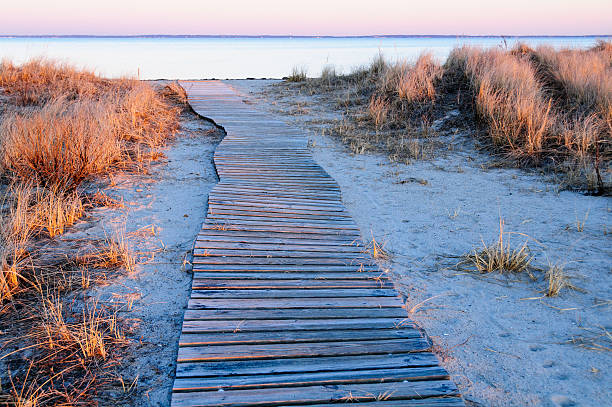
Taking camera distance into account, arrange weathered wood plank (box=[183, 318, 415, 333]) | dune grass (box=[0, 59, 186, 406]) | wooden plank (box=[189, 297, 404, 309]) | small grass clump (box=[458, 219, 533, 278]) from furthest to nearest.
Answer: small grass clump (box=[458, 219, 533, 278]), wooden plank (box=[189, 297, 404, 309]), weathered wood plank (box=[183, 318, 415, 333]), dune grass (box=[0, 59, 186, 406])

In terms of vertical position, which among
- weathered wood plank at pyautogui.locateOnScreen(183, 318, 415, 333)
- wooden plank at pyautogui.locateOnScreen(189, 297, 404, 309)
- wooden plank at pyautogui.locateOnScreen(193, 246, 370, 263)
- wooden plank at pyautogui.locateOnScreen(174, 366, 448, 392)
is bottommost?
wooden plank at pyautogui.locateOnScreen(174, 366, 448, 392)

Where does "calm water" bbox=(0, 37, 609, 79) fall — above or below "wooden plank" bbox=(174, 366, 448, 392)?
above

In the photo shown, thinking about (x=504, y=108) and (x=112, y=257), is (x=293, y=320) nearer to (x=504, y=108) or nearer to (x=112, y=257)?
(x=112, y=257)

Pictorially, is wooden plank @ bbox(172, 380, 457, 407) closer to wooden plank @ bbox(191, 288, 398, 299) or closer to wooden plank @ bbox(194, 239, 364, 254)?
A: wooden plank @ bbox(191, 288, 398, 299)

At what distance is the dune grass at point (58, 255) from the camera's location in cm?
244

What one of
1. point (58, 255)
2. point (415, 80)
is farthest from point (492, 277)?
point (415, 80)

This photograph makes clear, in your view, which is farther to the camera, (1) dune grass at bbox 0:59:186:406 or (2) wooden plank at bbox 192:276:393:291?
(2) wooden plank at bbox 192:276:393:291

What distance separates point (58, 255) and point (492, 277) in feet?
10.7

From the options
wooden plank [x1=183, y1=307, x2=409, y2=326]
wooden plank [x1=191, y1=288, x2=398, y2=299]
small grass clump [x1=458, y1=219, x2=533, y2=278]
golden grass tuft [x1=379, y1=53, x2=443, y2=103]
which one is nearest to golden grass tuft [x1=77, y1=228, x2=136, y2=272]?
wooden plank [x1=191, y1=288, x2=398, y2=299]

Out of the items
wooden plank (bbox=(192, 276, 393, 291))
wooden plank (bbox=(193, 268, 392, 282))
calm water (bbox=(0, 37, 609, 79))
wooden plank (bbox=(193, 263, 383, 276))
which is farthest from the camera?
calm water (bbox=(0, 37, 609, 79))

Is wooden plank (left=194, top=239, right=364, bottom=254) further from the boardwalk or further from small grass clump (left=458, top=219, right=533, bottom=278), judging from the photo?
small grass clump (left=458, top=219, right=533, bottom=278)

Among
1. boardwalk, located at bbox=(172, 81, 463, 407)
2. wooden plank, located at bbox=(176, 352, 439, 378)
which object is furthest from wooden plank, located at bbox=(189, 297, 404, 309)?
wooden plank, located at bbox=(176, 352, 439, 378)

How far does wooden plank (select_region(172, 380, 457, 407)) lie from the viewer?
2.15m

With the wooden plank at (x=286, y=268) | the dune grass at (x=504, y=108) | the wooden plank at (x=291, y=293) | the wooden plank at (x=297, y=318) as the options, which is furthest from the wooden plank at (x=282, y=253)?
the dune grass at (x=504, y=108)
